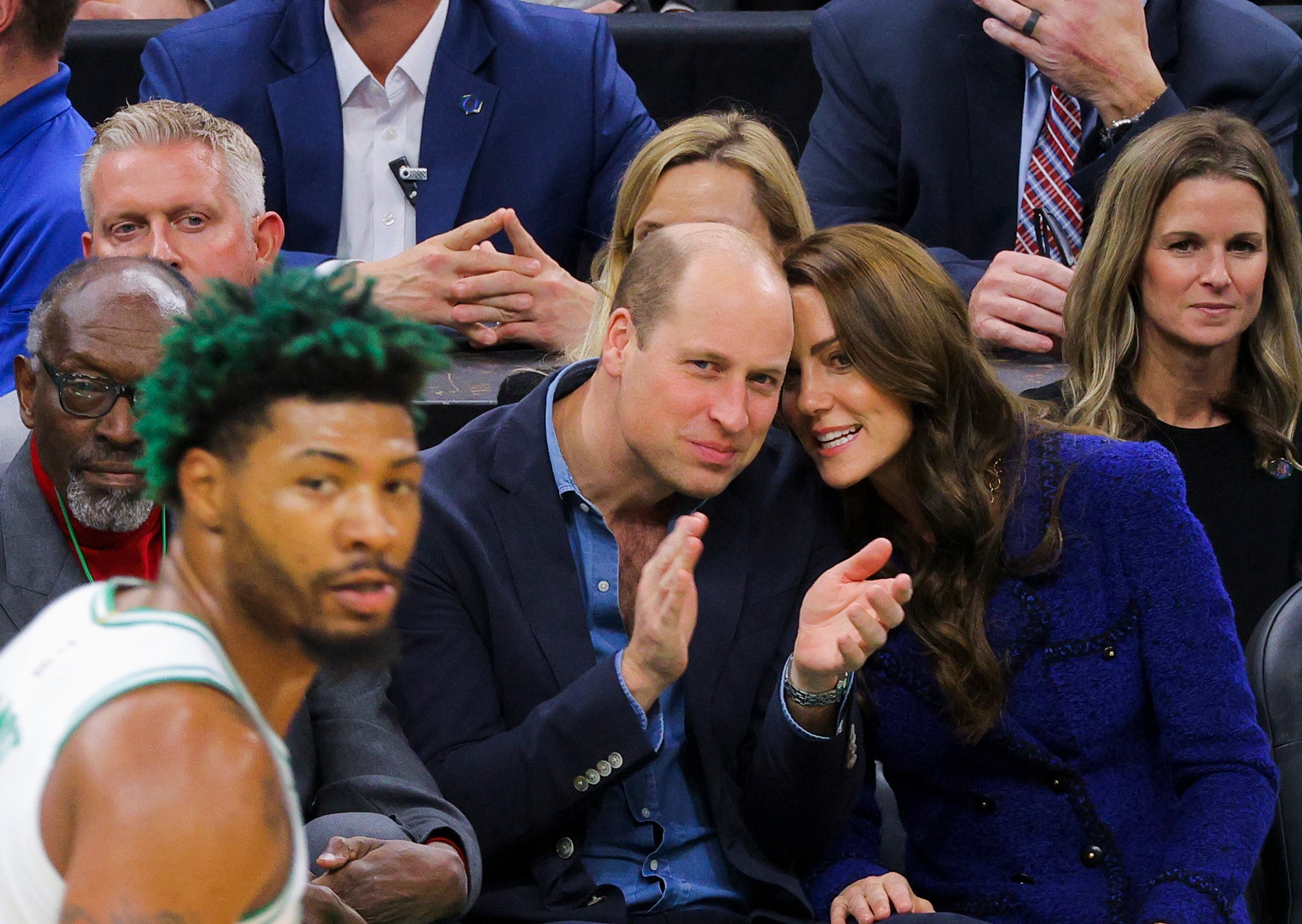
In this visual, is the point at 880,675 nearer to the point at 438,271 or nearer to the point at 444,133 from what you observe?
the point at 438,271

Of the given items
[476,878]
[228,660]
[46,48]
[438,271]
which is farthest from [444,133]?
[228,660]

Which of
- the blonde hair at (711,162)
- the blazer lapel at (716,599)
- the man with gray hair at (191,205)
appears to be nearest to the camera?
the blazer lapel at (716,599)

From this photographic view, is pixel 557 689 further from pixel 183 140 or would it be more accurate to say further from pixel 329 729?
pixel 183 140

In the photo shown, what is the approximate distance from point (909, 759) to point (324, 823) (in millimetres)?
759

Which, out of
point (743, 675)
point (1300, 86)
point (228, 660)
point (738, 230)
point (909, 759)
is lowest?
Result: point (909, 759)

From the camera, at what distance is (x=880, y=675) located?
2084mm

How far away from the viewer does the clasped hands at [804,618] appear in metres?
1.56

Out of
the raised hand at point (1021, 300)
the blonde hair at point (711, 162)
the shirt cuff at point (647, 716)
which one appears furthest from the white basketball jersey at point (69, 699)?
the raised hand at point (1021, 300)

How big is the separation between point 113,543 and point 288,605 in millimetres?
976

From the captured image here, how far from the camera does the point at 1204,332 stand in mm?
2506

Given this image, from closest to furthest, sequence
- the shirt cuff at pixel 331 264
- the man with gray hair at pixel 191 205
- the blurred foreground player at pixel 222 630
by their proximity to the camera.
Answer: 1. the blurred foreground player at pixel 222 630
2. the shirt cuff at pixel 331 264
3. the man with gray hair at pixel 191 205

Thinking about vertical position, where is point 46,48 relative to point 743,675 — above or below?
above

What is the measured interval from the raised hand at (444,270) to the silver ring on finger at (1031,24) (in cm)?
99

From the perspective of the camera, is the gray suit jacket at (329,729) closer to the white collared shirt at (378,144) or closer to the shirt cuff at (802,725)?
the shirt cuff at (802,725)
